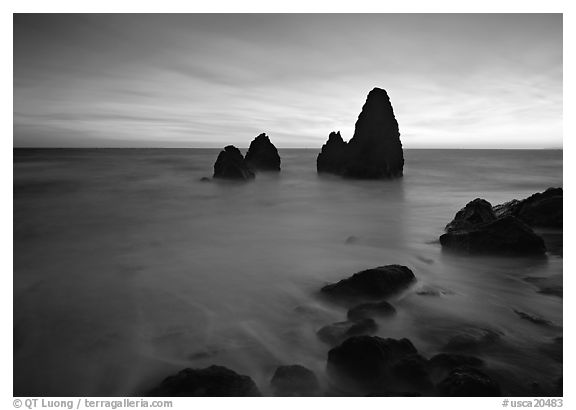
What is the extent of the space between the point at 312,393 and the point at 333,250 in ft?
13.0

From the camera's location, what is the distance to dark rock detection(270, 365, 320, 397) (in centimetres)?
299

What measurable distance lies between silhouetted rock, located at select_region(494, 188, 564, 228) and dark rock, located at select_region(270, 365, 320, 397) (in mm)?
7303

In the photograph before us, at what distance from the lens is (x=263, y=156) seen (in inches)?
1284

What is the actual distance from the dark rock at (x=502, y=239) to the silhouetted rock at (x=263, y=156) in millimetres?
26547

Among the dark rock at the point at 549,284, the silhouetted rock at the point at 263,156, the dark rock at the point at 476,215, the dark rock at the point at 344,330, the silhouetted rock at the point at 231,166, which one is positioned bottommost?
the dark rock at the point at 344,330

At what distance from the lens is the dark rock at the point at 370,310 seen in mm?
3941

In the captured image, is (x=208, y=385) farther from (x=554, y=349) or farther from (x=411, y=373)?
(x=554, y=349)

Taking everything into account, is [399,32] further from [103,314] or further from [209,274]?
[103,314]

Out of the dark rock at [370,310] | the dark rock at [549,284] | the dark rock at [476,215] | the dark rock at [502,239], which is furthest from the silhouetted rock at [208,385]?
the dark rock at [476,215]

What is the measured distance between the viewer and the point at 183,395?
289 centimetres

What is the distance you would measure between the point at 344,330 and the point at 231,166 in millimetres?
20442

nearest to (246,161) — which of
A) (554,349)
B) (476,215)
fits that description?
(476,215)

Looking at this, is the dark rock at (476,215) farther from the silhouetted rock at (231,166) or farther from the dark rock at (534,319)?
the silhouetted rock at (231,166)

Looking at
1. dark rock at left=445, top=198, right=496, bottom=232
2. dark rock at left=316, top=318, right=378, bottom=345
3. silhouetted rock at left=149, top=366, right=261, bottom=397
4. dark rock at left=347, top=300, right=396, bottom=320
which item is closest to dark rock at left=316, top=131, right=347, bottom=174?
dark rock at left=445, top=198, right=496, bottom=232
